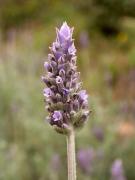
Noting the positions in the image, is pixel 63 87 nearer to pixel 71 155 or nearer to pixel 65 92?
pixel 65 92

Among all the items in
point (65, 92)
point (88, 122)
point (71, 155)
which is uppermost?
point (88, 122)

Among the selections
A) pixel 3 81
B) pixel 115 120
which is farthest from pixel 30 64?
pixel 115 120

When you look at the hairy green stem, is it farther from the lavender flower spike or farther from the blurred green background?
the blurred green background

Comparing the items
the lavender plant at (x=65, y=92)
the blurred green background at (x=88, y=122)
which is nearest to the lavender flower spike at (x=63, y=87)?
the lavender plant at (x=65, y=92)

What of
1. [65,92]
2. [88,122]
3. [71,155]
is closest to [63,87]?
[65,92]

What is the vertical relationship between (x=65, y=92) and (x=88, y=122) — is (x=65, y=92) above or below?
below

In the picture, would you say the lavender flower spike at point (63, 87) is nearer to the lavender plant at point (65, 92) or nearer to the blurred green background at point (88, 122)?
the lavender plant at point (65, 92)

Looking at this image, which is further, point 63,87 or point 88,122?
point 88,122

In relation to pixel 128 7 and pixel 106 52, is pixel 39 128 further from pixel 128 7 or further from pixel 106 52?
pixel 106 52
